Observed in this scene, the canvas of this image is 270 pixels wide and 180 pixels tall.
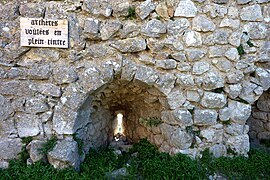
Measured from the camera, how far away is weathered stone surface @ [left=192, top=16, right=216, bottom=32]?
3234 millimetres

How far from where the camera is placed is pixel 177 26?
321 centimetres

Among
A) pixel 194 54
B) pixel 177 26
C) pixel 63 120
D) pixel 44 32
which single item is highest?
pixel 177 26

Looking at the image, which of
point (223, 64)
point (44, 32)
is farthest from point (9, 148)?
point (223, 64)

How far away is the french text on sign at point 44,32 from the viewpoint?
3.08m

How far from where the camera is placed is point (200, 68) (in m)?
3.30

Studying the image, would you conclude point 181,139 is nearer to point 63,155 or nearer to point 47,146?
point 63,155

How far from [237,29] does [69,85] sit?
6.70 ft

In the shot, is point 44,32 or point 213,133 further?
point 213,133

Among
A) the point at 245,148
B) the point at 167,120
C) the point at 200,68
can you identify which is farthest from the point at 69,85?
the point at 245,148

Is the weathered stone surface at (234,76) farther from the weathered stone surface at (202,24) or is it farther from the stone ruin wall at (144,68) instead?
the weathered stone surface at (202,24)

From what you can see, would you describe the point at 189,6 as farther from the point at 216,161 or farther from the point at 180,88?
the point at 216,161

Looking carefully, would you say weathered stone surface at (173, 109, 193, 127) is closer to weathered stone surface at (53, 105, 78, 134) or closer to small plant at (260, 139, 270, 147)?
weathered stone surface at (53, 105, 78, 134)

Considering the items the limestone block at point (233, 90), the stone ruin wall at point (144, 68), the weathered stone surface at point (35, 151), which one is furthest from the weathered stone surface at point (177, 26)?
the weathered stone surface at point (35, 151)

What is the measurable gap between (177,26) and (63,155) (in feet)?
6.17
